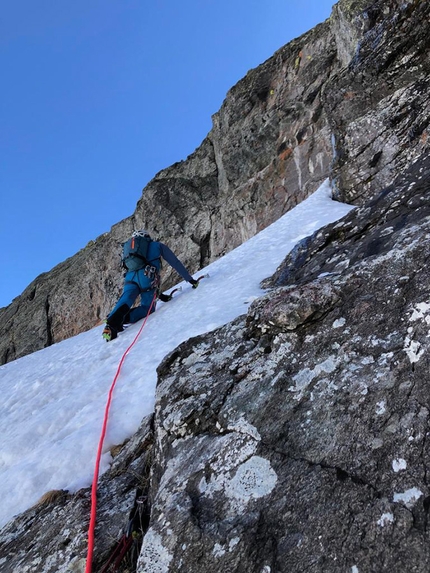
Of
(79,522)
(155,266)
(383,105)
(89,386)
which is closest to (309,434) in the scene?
(79,522)

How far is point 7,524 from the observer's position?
3.56 metres

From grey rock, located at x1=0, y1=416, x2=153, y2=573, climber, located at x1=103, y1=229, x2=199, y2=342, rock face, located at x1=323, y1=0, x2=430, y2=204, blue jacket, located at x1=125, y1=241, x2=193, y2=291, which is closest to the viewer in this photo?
grey rock, located at x1=0, y1=416, x2=153, y2=573

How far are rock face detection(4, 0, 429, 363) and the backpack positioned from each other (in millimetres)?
5845

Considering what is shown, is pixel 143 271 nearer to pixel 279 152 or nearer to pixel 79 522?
pixel 79 522

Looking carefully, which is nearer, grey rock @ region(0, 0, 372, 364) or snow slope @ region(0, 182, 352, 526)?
snow slope @ region(0, 182, 352, 526)

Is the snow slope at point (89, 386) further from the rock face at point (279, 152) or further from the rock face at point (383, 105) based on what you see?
the rock face at point (279, 152)

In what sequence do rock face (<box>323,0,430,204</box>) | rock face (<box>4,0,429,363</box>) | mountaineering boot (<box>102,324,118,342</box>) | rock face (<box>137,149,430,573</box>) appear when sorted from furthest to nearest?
rock face (<box>4,0,429,363</box>) < rock face (<box>323,0,430,204</box>) < mountaineering boot (<box>102,324,118,342</box>) < rock face (<box>137,149,430,573</box>)

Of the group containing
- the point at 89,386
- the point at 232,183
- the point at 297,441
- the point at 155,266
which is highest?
the point at 232,183

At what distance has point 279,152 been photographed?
74.8 ft

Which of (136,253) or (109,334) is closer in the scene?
(109,334)

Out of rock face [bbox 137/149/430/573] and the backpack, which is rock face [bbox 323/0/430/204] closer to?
the backpack

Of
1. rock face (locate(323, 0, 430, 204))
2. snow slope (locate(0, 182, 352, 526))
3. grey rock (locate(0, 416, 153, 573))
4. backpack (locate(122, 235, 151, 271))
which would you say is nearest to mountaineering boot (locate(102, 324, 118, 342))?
snow slope (locate(0, 182, 352, 526))

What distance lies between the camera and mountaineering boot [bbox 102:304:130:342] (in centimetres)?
840

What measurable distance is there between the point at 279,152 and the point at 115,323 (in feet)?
57.0
